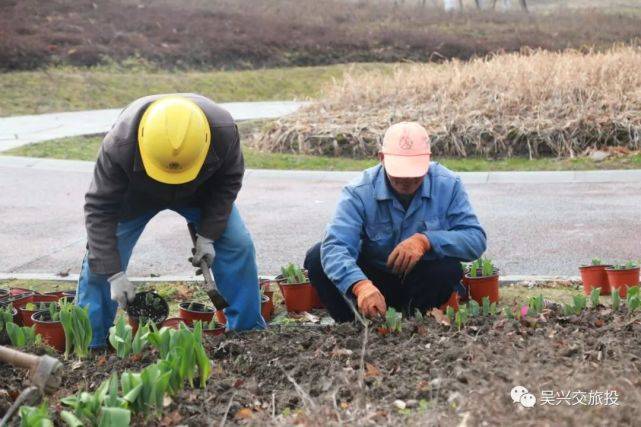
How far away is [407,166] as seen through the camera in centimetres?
525

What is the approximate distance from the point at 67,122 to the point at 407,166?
1430 centimetres

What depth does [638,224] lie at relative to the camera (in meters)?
9.27

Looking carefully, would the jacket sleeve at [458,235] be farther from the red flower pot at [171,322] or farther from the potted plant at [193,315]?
the red flower pot at [171,322]

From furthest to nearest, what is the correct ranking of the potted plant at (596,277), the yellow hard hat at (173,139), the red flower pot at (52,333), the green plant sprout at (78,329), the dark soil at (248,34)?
the dark soil at (248,34), the potted plant at (596,277), the red flower pot at (52,333), the green plant sprout at (78,329), the yellow hard hat at (173,139)

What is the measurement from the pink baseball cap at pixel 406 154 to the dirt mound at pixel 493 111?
27.4 ft

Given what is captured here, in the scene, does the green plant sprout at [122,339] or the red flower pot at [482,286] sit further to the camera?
the red flower pot at [482,286]

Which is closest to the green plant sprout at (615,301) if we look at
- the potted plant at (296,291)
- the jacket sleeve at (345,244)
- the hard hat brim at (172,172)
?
the jacket sleeve at (345,244)

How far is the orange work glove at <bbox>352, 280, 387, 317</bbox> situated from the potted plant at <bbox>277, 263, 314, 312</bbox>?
122 cm

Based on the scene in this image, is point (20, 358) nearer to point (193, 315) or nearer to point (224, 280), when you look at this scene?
point (224, 280)

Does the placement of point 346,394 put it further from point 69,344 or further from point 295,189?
point 295,189

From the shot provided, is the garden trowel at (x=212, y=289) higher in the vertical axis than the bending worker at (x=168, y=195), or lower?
lower

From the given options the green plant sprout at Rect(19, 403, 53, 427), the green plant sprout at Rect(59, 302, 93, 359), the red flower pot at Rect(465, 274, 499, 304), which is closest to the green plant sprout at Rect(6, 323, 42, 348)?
the green plant sprout at Rect(59, 302, 93, 359)

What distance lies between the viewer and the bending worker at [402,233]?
5.28 m

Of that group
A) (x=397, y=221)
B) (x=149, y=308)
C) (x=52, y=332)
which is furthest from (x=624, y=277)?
(x=52, y=332)
